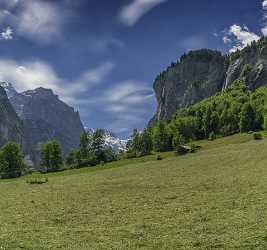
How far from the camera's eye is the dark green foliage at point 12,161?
16425 centimetres

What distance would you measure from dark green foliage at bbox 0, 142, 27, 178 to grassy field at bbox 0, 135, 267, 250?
98747mm

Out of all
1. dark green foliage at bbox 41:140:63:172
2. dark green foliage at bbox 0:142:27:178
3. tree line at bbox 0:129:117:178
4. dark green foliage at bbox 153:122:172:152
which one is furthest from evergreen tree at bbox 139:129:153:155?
dark green foliage at bbox 0:142:27:178

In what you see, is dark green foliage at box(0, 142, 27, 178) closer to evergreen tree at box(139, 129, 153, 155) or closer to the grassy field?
evergreen tree at box(139, 129, 153, 155)

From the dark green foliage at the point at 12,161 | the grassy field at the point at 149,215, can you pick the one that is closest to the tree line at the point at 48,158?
the dark green foliage at the point at 12,161

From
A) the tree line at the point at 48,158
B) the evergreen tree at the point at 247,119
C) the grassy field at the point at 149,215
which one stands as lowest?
the grassy field at the point at 149,215

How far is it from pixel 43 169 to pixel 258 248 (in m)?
161

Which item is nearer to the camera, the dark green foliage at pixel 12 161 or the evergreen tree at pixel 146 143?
the dark green foliage at pixel 12 161

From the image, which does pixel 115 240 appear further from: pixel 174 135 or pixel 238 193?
pixel 174 135

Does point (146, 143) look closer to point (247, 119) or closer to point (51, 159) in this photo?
point (51, 159)

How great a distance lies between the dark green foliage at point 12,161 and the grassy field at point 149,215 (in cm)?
9875

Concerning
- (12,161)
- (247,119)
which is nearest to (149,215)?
(12,161)

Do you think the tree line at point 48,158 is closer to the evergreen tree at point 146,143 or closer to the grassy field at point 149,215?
the evergreen tree at point 146,143

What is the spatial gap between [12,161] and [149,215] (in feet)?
434

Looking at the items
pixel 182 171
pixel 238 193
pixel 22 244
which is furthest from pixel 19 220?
pixel 182 171
